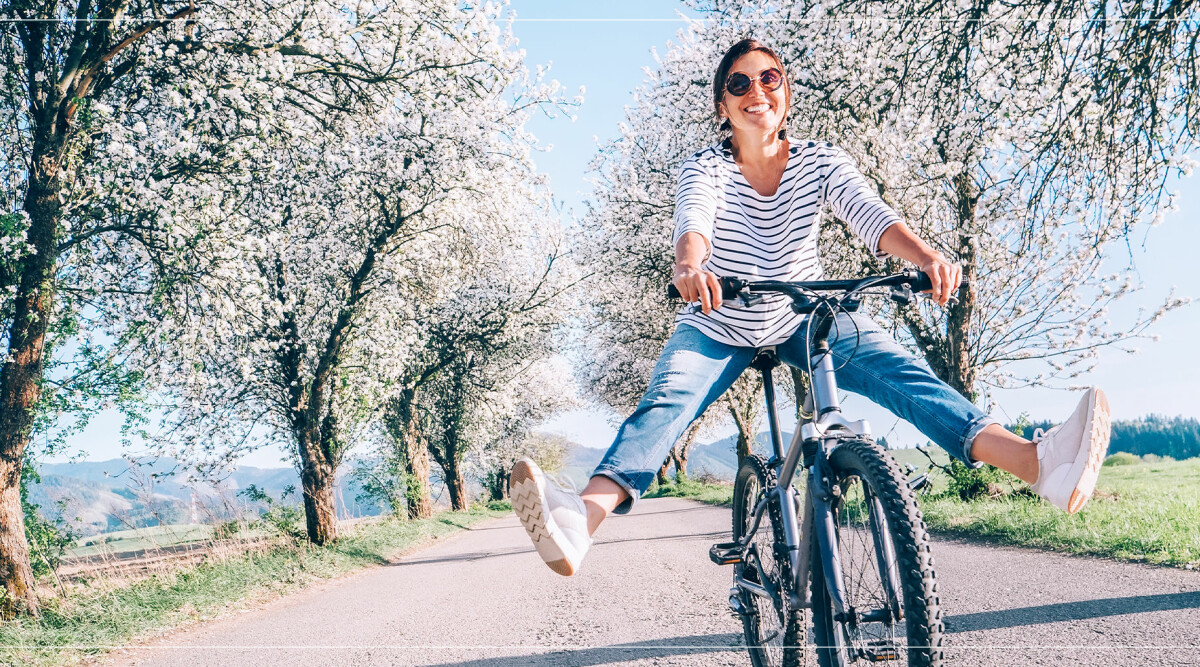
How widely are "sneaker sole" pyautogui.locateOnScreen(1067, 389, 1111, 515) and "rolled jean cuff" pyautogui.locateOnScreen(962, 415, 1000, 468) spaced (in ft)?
0.84

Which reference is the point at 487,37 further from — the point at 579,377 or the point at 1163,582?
the point at 579,377

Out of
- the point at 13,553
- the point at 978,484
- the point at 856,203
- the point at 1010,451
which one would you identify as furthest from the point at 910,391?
the point at 978,484

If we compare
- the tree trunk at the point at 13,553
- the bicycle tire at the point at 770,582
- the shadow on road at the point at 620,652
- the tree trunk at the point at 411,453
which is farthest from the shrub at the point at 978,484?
the tree trunk at the point at 411,453

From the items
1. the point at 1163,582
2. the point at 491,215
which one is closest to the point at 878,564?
the point at 1163,582

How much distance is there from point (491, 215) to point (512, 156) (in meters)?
1.85

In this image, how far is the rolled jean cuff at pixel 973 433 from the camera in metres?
2.15

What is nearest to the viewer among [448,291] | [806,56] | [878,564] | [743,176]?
[878,564]

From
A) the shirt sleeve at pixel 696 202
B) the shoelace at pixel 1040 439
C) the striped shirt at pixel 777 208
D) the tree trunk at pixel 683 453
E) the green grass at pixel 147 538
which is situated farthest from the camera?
the tree trunk at pixel 683 453

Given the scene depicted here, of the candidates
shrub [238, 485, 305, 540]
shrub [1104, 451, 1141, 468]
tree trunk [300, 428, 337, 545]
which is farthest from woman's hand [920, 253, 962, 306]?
shrub [1104, 451, 1141, 468]

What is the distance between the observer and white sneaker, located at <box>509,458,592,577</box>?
7.15ft

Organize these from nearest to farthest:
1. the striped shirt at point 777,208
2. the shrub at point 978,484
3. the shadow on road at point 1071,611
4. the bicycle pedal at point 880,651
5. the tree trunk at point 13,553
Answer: the bicycle pedal at point 880,651
the striped shirt at point 777,208
the shadow on road at point 1071,611
the tree trunk at point 13,553
the shrub at point 978,484

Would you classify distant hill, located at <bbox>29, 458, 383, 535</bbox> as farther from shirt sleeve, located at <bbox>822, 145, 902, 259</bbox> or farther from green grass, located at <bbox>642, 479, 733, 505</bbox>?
green grass, located at <bbox>642, 479, 733, 505</bbox>

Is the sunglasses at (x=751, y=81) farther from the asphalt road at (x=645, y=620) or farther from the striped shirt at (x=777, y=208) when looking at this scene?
the asphalt road at (x=645, y=620)

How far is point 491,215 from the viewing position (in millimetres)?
14508
